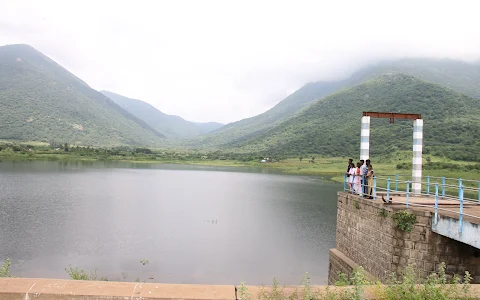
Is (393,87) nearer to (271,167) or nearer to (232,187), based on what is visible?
(271,167)

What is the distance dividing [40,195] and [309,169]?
74027mm

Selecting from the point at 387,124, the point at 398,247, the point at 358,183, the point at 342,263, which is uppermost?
the point at 387,124

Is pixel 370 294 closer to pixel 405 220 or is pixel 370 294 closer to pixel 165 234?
pixel 405 220

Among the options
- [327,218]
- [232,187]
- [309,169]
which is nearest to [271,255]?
[327,218]

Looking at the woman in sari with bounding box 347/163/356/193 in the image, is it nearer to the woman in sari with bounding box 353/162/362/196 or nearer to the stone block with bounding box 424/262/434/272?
the woman in sari with bounding box 353/162/362/196

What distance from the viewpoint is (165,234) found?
3086 centimetres

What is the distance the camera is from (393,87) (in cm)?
16762

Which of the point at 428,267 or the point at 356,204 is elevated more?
the point at 356,204

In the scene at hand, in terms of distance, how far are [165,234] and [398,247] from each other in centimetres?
2250

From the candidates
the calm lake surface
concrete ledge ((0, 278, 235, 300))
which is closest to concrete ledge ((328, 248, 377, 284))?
the calm lake surface

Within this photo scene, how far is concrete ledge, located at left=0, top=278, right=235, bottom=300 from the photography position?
483 cm

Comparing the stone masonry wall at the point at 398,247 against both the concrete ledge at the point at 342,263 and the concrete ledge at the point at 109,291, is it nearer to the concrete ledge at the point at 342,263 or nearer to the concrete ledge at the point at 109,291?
the concrete ledge at the point at 342,263

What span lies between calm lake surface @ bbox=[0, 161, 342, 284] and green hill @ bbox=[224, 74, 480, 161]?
56864 mm

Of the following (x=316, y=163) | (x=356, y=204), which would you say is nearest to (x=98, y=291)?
(x=356, y=204)
